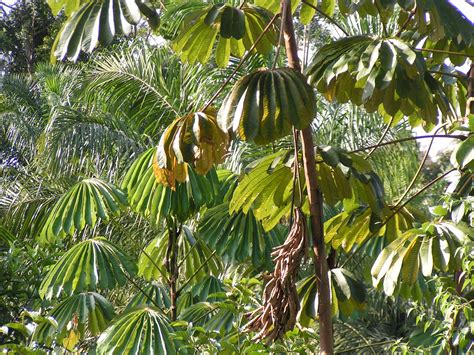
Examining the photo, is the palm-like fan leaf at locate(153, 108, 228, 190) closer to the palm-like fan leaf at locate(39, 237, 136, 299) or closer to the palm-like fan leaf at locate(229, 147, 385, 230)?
the palm-like fan leaf at locate(229, 147, 385, 230)

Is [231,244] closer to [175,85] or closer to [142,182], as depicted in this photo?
[142,182]

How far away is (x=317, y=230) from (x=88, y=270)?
64.5 inches

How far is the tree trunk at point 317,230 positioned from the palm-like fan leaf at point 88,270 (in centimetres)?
154

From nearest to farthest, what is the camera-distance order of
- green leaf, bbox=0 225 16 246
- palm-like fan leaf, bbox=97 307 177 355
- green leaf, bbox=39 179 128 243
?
palm-like fan leaf, bbox=97 307 177 355 < green leaf, bbox=39 179 128 243 < green leaf, bbox=0 225 16 246

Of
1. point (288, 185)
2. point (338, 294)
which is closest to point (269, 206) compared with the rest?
point (288, 185)

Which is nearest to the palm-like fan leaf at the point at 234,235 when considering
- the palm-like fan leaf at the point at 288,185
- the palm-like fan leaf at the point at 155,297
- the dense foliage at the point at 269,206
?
the dense foliage at the point at 269,206

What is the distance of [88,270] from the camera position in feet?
12.0

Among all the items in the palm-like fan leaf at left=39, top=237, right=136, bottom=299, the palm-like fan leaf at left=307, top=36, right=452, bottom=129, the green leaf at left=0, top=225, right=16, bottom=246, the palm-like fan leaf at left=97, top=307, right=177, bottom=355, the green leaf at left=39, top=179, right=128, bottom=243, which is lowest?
the palm-like fan leaf at left=97, top=307, right=177, bottom=355

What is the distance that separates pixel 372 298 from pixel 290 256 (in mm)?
7682

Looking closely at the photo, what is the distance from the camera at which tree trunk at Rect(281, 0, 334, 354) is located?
2217 mm

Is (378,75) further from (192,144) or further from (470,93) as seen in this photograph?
(470,93)

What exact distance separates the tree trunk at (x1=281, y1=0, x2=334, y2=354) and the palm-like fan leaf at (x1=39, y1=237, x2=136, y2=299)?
1535 millimetres

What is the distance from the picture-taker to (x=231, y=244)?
3.88m

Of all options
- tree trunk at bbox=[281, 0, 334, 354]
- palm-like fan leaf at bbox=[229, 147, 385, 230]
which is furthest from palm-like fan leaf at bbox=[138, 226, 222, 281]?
tree trunk at bbox=[281, 0, 334, 354]
